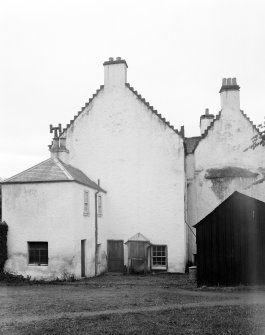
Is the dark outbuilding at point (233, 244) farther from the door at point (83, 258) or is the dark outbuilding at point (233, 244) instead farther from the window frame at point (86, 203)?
the window frame at point (86, 203)

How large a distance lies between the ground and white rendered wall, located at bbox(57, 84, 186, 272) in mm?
6934

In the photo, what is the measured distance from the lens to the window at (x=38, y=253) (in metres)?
25.3

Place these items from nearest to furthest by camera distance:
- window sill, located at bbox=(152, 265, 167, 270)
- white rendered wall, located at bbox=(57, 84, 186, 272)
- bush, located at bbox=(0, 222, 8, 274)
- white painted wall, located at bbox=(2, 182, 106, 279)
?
1. white painted wall, located at bbox=(2, 182, 106, 279)
2. bush, located at bbox=(0, 222, 8, 274)
3. window sill, located at bbox=(152, 265, 167, 270)
4. white rendered wall, located at bbox=(57, 84, 186, 272)

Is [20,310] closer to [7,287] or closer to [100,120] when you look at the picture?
[7,287]

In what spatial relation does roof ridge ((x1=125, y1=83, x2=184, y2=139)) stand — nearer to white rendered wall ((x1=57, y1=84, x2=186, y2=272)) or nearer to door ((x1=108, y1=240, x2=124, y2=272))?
white rendered wall ((x1=57, y1=84, x2=186, y2=272))

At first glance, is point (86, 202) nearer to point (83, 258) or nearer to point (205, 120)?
point (83, 258)

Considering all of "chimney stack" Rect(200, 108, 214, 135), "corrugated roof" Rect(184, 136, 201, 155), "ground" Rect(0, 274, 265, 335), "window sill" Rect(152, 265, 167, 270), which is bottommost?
"window sill" Rect(152, 265, 167, 270)

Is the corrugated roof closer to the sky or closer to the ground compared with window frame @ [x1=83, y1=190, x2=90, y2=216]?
closer to the sky

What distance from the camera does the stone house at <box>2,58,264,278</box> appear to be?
97.7 feet

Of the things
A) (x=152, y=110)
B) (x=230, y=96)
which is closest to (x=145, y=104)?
(x=152, y=110)

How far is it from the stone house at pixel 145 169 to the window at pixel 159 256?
0.07 m

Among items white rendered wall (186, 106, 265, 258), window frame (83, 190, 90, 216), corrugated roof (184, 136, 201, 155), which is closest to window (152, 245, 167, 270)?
white rendered wall (186, 106, 265, 258)

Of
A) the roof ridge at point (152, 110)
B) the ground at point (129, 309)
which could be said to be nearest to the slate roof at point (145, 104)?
the roof ridge at point (152, 110)

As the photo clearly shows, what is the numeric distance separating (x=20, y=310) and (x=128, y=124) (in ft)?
58.5
